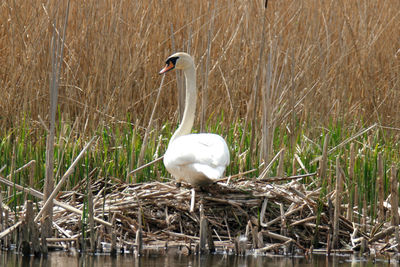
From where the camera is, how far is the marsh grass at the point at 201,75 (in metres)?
6.64

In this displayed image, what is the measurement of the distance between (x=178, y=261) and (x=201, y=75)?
291cm

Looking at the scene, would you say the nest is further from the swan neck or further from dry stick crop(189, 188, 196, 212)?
the swan neck

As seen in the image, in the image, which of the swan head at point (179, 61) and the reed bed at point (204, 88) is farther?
the swan head at point (179, 61)

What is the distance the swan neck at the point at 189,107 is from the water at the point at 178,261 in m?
1.65

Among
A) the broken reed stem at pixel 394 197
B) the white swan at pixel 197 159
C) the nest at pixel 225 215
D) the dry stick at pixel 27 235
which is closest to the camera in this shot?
the dry stick at pixel 27 235

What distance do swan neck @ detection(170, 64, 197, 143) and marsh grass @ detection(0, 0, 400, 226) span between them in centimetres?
12

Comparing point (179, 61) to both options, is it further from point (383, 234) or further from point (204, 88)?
point (383, 234)

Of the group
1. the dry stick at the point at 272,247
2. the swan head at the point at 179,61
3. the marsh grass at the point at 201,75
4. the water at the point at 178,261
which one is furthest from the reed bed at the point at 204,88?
the water at the point at 178,261

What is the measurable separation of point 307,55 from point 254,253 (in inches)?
124

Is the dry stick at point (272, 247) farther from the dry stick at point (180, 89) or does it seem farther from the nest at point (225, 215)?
the dry stick at point (180, 89)

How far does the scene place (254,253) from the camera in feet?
14.9

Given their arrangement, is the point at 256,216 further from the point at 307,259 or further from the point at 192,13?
the point at 192,13

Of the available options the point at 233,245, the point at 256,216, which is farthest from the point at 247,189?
the point at 233,245

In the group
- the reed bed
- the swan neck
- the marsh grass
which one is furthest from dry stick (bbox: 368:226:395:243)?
the swan neck
